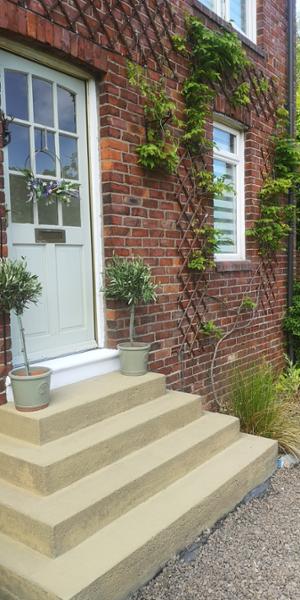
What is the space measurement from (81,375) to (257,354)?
2951mm

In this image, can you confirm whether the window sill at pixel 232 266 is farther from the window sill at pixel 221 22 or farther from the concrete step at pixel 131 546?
the window sill at pixel 221 22

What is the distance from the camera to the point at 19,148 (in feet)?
9.78

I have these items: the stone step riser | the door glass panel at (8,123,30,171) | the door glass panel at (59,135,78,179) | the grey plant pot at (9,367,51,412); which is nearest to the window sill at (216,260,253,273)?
the door glass panel at (59,135,78,179)

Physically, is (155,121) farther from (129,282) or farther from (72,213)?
(129,282)

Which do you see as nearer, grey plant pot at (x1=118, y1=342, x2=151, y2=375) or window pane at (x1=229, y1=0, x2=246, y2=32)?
grey plant pot at (x1=118, y1=342, x2=151, y2=375)

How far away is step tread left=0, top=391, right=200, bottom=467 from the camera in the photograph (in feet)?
7.66

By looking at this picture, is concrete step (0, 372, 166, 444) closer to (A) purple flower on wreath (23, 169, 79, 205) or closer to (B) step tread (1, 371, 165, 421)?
(B) step tread (1, 371, 165, 421)

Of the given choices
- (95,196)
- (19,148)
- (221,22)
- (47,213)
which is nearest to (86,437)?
(47,213)

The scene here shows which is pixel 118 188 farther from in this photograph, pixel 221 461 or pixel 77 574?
pixel 77 574

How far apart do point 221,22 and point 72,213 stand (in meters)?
2.92

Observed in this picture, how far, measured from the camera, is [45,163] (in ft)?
10.3

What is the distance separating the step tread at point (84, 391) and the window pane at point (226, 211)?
2.20 meters

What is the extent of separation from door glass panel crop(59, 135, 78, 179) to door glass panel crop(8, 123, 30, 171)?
288 millimetres

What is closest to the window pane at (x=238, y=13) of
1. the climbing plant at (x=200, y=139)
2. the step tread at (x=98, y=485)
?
the climbing plant at (x=200, y=139)
